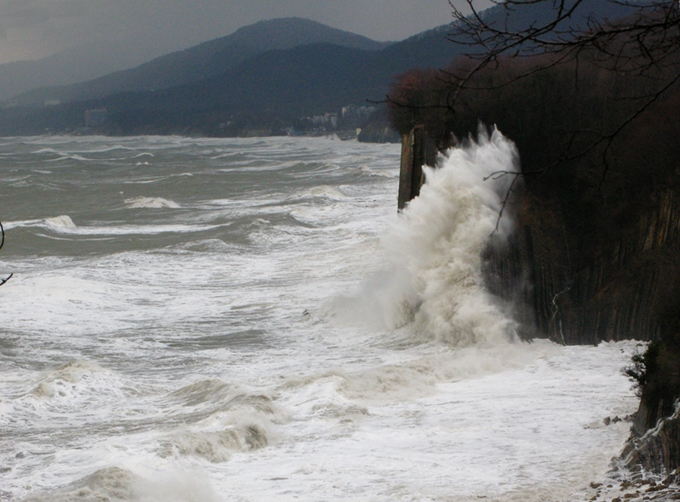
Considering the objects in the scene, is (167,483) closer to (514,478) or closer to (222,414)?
(222,414)

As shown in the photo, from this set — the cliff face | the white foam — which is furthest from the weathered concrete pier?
the white foam

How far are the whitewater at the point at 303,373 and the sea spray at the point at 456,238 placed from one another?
42 millimetres

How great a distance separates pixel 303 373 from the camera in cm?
1248

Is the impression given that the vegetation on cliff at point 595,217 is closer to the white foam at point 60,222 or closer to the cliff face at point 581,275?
the cliff face at point 581,275

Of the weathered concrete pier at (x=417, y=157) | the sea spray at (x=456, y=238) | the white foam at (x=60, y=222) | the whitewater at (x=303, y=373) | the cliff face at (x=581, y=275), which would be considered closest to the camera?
the whitewater at (x=303, y=373)

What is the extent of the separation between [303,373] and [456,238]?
201 inches

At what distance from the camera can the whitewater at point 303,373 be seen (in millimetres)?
8086

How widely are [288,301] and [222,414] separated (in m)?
8.15

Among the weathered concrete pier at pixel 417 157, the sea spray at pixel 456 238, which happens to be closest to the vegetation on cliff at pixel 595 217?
the sea spray at pixel 456 238

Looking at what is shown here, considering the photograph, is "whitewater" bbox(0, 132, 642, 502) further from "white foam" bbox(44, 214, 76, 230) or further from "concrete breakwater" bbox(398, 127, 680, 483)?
"white foam" bbox(44, 214, 76, 230)

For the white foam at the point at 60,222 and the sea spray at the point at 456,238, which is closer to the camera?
the sea spray at the point at 456,238

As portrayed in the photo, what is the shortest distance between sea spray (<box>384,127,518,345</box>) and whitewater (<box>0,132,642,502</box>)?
4 centimetres

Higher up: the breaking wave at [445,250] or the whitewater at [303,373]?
the breaking wave at [445,250]

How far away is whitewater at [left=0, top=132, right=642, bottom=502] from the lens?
8.09m
